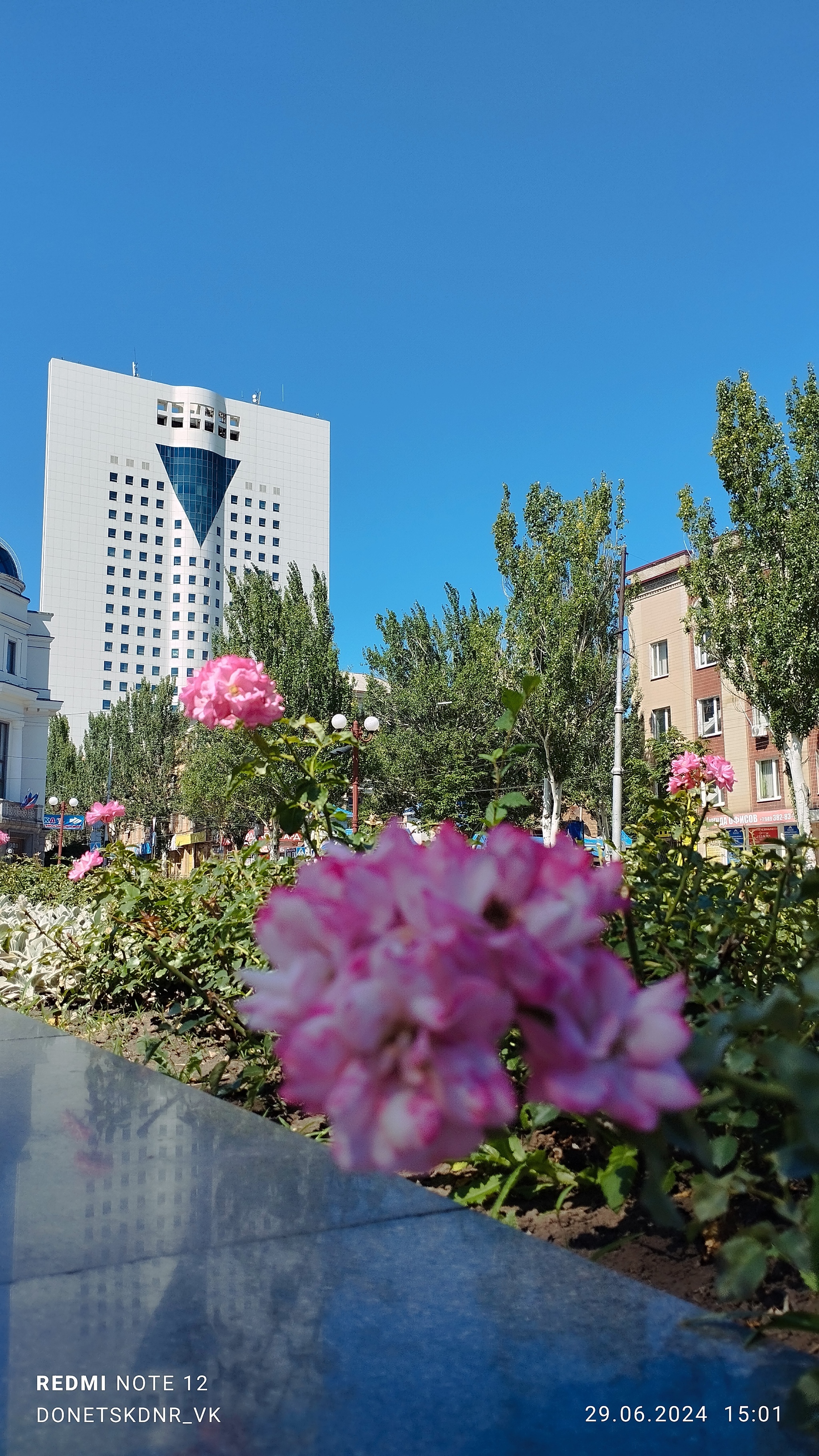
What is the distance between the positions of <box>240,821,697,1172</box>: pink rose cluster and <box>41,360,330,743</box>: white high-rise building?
338 ft

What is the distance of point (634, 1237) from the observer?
1.77m

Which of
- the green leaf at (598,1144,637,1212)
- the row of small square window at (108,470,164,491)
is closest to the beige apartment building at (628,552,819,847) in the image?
the green leaf at (598,1144,637,1212)

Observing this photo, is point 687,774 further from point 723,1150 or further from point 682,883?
point 723,1150

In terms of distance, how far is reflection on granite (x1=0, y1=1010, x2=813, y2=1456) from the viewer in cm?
111

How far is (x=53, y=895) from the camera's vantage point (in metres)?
8.98

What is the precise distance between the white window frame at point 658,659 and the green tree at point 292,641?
10032 millimetres

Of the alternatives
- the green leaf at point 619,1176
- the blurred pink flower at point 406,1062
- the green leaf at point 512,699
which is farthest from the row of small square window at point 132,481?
the blurred pink flower at point 406,1062

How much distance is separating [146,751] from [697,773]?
176 ft

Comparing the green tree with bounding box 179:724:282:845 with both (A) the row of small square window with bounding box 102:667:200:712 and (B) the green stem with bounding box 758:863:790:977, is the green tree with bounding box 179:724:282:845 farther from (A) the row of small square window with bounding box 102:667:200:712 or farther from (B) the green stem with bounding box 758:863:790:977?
(A) the row of small square window with bounding box 102:667:200:712

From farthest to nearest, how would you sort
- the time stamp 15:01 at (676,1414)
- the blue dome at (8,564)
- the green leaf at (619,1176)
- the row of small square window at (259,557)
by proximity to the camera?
the row of small square window at (259,557) → the blue dome at (8,564) → the green leaf at (619,1176) → the time stamp 15:01 at (676,1414)

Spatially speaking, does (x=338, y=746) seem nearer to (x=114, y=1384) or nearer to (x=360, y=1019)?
(x=114, y=1384)

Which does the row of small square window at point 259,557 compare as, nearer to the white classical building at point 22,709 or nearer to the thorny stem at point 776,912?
the white classical building at point 22,709

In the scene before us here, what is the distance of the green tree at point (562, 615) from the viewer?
26797 mm

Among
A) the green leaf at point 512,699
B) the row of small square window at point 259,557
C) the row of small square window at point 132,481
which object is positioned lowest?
the green leaf at point 512,699
